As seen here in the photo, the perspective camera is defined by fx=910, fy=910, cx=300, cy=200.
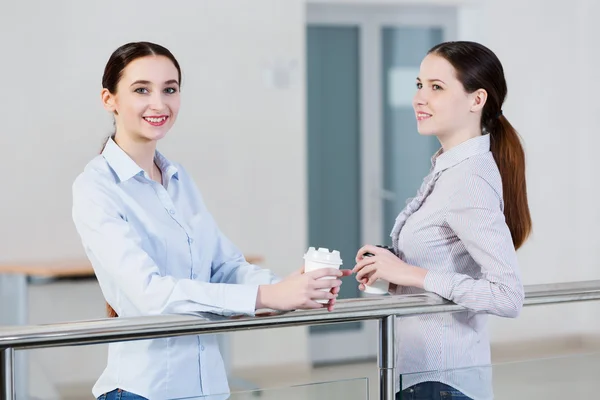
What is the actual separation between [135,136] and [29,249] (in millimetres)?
3439

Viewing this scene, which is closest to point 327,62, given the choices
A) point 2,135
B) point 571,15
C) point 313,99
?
point 313,99

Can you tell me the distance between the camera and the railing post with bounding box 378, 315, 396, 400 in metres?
1.79

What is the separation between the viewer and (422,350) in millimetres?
1938

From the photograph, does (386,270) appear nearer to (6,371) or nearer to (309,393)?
(309,393)

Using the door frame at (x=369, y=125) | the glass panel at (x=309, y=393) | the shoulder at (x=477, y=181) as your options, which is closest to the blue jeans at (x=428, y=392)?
the glass panel at (x=309, y=393)

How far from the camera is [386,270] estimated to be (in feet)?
6.18

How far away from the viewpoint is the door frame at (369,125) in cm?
610

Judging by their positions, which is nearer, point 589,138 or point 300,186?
point 300,186

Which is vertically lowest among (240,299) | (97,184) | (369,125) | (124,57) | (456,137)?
(240,299)

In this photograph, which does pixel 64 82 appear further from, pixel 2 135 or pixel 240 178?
pixel 240 178

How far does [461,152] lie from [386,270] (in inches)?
13.0

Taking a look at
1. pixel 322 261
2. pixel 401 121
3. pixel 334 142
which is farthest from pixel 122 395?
pixel 401 121

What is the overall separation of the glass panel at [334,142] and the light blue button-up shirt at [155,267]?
13.5ft

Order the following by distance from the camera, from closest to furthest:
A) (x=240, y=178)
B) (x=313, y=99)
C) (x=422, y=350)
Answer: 1. (x=422, y=350)
2. (x=240, y=178)
3. (x=313, y=99)
